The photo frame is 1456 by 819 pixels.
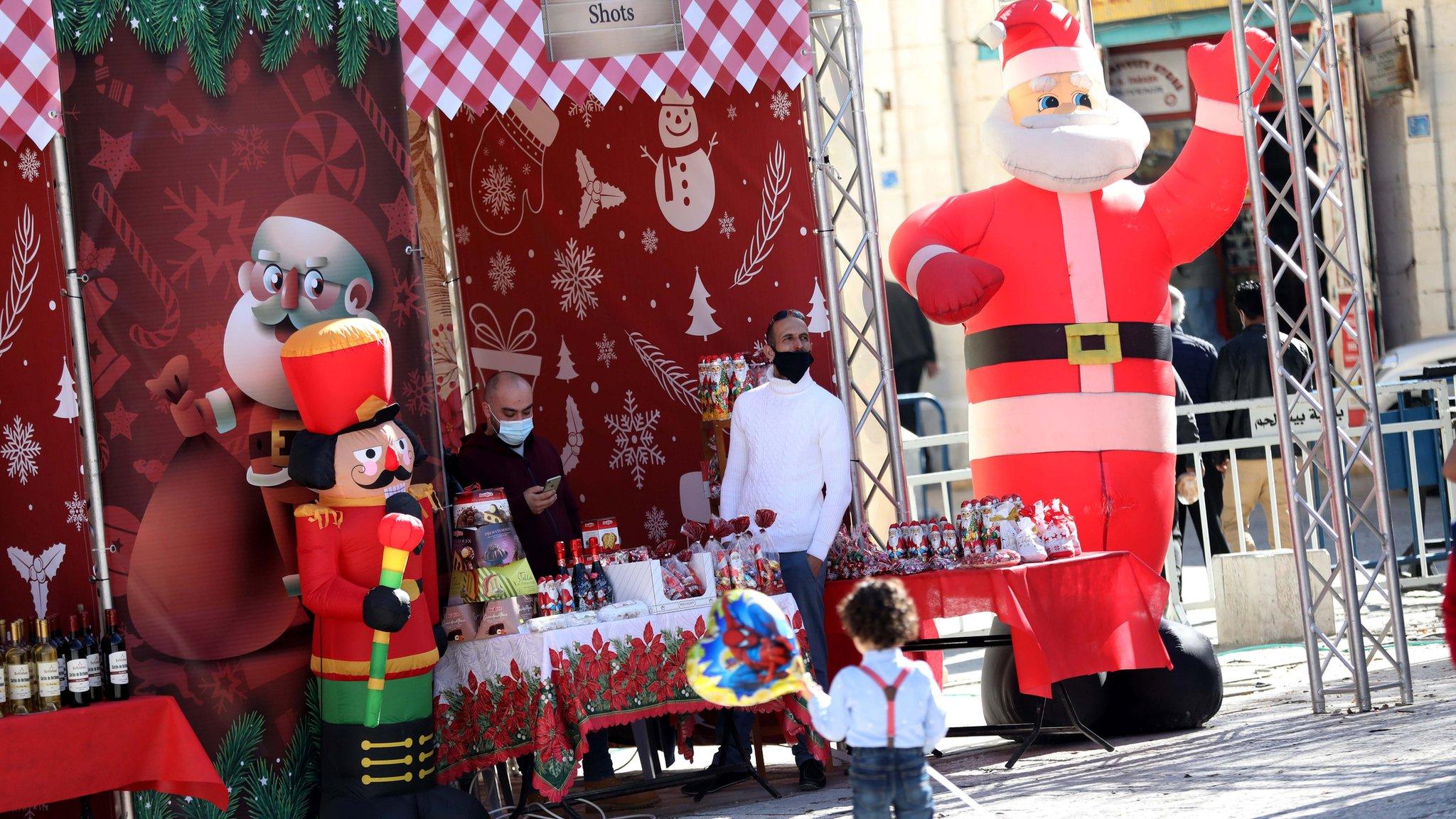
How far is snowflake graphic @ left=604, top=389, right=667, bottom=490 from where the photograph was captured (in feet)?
25.0

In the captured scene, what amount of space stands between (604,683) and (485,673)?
0.39m

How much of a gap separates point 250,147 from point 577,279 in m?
2.12

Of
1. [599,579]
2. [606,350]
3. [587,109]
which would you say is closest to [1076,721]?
[599,579]

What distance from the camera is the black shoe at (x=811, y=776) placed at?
614 cm

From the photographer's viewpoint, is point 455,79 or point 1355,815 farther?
point 455,79

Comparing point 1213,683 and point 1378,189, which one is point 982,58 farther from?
point 1213,683

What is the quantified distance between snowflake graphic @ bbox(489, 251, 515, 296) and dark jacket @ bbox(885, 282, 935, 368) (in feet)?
22.1

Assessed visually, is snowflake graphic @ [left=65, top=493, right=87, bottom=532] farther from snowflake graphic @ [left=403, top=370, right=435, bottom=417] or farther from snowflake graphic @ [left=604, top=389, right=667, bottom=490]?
snowflake graphic @ [left=604, top=389, right=667, bottom=490]

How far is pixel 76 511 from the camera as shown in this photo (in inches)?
216

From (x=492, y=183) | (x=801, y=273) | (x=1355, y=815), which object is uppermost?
(x=492, y=183)

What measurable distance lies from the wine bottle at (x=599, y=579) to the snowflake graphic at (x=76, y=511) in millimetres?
1635

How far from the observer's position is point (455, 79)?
5.94 metres

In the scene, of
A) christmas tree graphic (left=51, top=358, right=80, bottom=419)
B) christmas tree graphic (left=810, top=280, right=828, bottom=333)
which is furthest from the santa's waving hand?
christmas tree graphic (left=51, top=358, right=80, bottom=419)

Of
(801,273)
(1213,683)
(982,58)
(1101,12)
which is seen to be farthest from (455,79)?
(1101,12)
